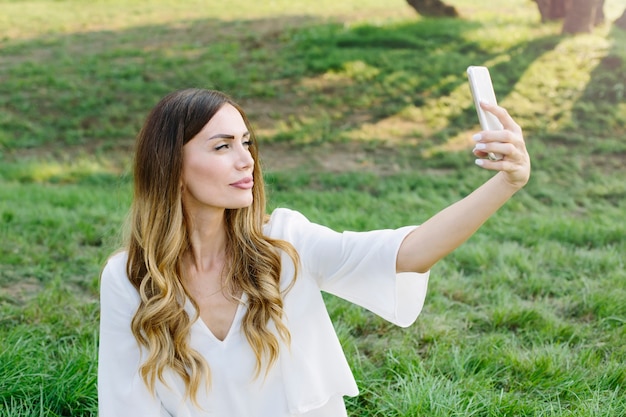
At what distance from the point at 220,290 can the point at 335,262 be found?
407 mm

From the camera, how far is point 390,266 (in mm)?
2092

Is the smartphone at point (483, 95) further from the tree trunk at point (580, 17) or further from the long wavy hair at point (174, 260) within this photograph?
the tree trunk at point (580, 17)

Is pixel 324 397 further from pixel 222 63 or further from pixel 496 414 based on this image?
pixel 222 63

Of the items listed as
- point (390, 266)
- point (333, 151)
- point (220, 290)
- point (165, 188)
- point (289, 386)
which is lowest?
point (333, 151)

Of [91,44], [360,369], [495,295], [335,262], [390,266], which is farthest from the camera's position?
[91,44]

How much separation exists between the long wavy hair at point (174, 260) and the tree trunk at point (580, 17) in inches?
370

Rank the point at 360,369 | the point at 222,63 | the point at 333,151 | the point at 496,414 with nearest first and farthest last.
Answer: the point at 496,414 → the point at 360,369 → the point at 333,151 → the point at 222,63

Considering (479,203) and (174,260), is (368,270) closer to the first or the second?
(479,203)

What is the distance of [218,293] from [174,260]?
0.18 meters

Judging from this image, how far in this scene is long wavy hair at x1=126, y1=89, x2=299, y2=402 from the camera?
2250 millimetres

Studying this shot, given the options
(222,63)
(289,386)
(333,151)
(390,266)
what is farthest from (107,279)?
(222,63)

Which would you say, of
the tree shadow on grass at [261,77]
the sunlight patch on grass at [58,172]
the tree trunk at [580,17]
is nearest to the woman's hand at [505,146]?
the sunlight patch on grass at [58,172]

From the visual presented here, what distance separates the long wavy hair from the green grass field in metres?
0.83

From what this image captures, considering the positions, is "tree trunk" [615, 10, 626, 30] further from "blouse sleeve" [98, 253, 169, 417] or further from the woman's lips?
"blouse sleeve" [98, 253, 169, 417]
